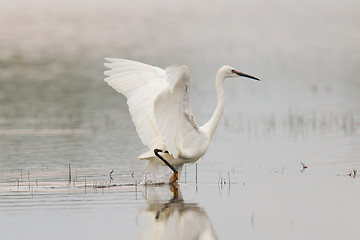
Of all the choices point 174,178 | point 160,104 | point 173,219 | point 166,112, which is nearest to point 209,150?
point 174,178

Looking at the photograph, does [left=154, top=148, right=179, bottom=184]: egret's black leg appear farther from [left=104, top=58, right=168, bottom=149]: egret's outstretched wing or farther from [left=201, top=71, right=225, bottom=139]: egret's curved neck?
[left=201, top=71, right=225, bottom=139]: egret's curved neck

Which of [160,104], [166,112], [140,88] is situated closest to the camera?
[160,104]

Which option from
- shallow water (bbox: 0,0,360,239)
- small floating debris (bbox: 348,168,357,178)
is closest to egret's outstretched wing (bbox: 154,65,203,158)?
shallow water (bbox: 0,0,360,239)

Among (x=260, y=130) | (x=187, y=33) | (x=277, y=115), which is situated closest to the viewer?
(x=260, y=130)

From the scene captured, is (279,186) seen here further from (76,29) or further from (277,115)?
(76,29)

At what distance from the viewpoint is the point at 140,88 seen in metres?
12.5

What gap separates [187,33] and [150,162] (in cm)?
3740

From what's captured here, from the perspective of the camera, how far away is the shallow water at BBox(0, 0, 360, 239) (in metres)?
9.24

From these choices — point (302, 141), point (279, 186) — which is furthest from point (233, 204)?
point (302, 141)

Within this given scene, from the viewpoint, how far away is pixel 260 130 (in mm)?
A: 18281

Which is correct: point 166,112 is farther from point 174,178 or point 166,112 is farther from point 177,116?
point 174,178

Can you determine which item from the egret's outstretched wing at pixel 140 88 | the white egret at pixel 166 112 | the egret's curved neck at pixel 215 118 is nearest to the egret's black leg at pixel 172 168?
the white egret at pixel 166 112

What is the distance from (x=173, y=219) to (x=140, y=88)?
3.55 metres

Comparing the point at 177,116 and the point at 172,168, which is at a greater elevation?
the point at 177,116
